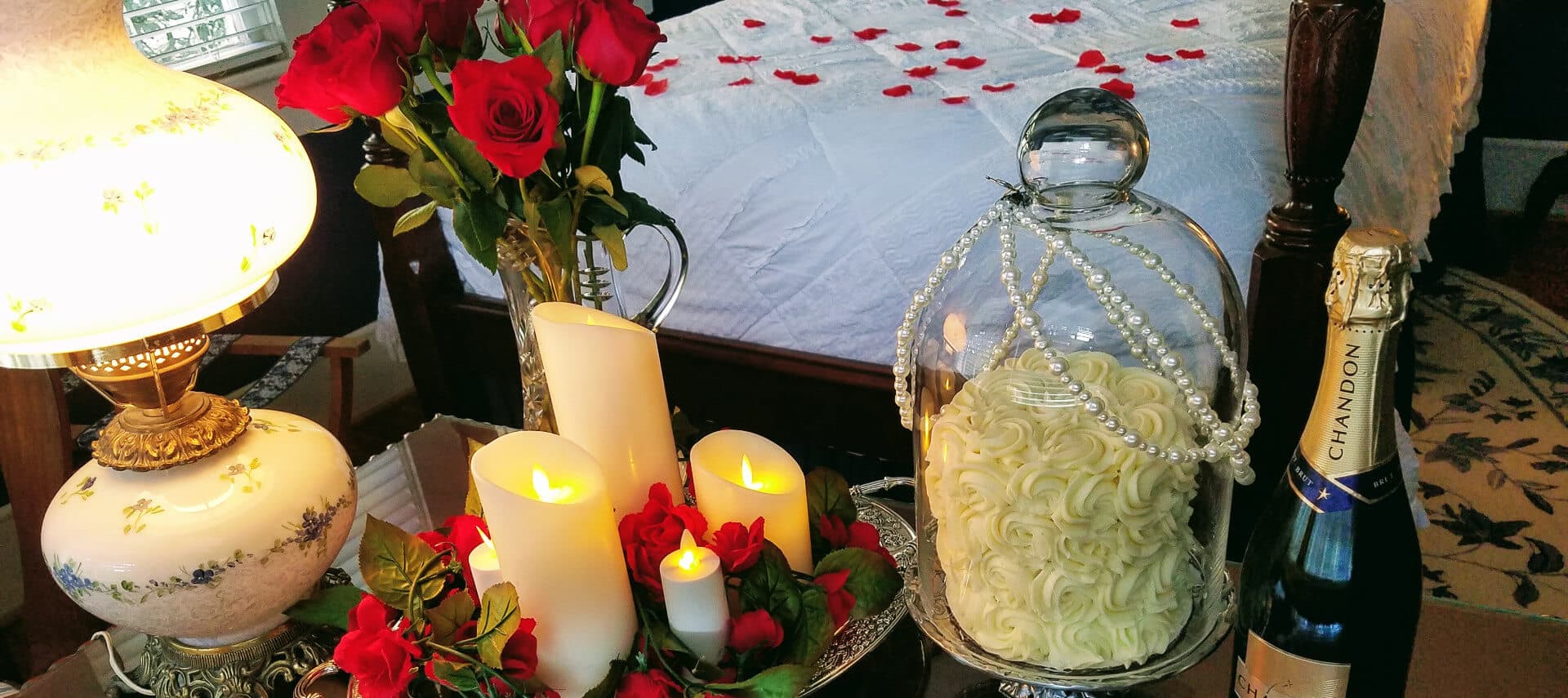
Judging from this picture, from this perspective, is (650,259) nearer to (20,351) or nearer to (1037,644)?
(20,351)

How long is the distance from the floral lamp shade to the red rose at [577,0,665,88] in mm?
218

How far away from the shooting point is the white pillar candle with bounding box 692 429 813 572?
593 mm

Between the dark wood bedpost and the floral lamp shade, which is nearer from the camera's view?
the floral lamp shade

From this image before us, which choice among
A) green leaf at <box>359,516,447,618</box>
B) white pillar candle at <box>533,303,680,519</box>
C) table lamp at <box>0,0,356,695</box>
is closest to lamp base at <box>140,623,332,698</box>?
table lamp at <box>0,0,356,695</box>

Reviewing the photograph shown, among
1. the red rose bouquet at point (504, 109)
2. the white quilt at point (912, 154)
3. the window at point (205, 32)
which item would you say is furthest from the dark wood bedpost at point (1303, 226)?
the window at point (205, 32)

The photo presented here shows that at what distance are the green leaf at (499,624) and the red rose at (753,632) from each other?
11 centimetres

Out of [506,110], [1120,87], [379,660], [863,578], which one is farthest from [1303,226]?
[379,660]

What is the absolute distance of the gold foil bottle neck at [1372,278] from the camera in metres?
0.41

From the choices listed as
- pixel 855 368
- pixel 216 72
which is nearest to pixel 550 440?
pixel 855 368

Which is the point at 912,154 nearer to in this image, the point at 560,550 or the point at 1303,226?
the point at 1303,226

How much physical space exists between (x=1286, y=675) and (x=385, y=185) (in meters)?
0.56

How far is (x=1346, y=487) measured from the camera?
49 cm

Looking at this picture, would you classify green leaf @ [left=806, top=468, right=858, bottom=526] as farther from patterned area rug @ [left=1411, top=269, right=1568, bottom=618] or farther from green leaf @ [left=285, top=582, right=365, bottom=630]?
patterned area rug @ [left=1411, top=269, right=1568, bottom=618]

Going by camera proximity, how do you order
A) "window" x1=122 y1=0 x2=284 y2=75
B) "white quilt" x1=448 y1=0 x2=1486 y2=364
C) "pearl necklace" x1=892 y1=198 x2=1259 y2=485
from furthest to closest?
1. "window" x1=122 y1=0 x2=284 y2=75
2. "white quilt" x1=448 y1=0 x2=1486 y2=364
3. "pearl necklace" x1=892 y1=198 x2=1259 y2=485
